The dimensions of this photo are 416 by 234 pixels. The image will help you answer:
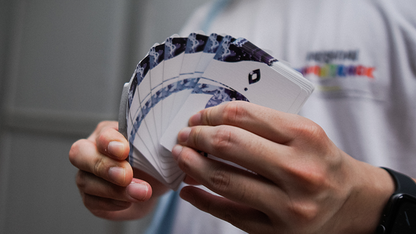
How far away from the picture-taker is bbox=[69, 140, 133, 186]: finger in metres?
0.40

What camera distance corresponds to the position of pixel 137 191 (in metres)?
0.42

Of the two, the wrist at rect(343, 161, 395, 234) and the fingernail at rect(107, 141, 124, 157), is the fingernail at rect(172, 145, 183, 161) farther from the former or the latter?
the wrist at rect(343, 161, 395, 234)

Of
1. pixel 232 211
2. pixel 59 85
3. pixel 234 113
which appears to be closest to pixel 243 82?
pixel 234 113

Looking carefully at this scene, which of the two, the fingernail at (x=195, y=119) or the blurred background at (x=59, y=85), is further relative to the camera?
the blurred background at (x=59, y=85)

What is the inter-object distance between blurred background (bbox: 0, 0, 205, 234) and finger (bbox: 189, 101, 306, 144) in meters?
1.14

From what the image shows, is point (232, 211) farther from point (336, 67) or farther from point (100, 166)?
point (336, 67)

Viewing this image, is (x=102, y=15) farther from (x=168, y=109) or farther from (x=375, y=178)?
(x=375, y=178)

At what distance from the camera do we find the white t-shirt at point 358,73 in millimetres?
583

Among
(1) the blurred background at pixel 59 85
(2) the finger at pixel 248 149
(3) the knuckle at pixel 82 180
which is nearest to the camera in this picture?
(2) the finger at pixel 248 149

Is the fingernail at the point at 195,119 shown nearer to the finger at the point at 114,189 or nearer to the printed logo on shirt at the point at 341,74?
the finger at the point at 114,189

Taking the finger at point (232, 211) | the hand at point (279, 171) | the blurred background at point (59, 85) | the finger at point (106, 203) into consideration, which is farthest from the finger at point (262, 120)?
the blurred background at point (59, 85)

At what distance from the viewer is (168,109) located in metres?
0.47

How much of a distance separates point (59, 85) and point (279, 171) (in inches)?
67.2

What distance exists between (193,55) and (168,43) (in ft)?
0.16
